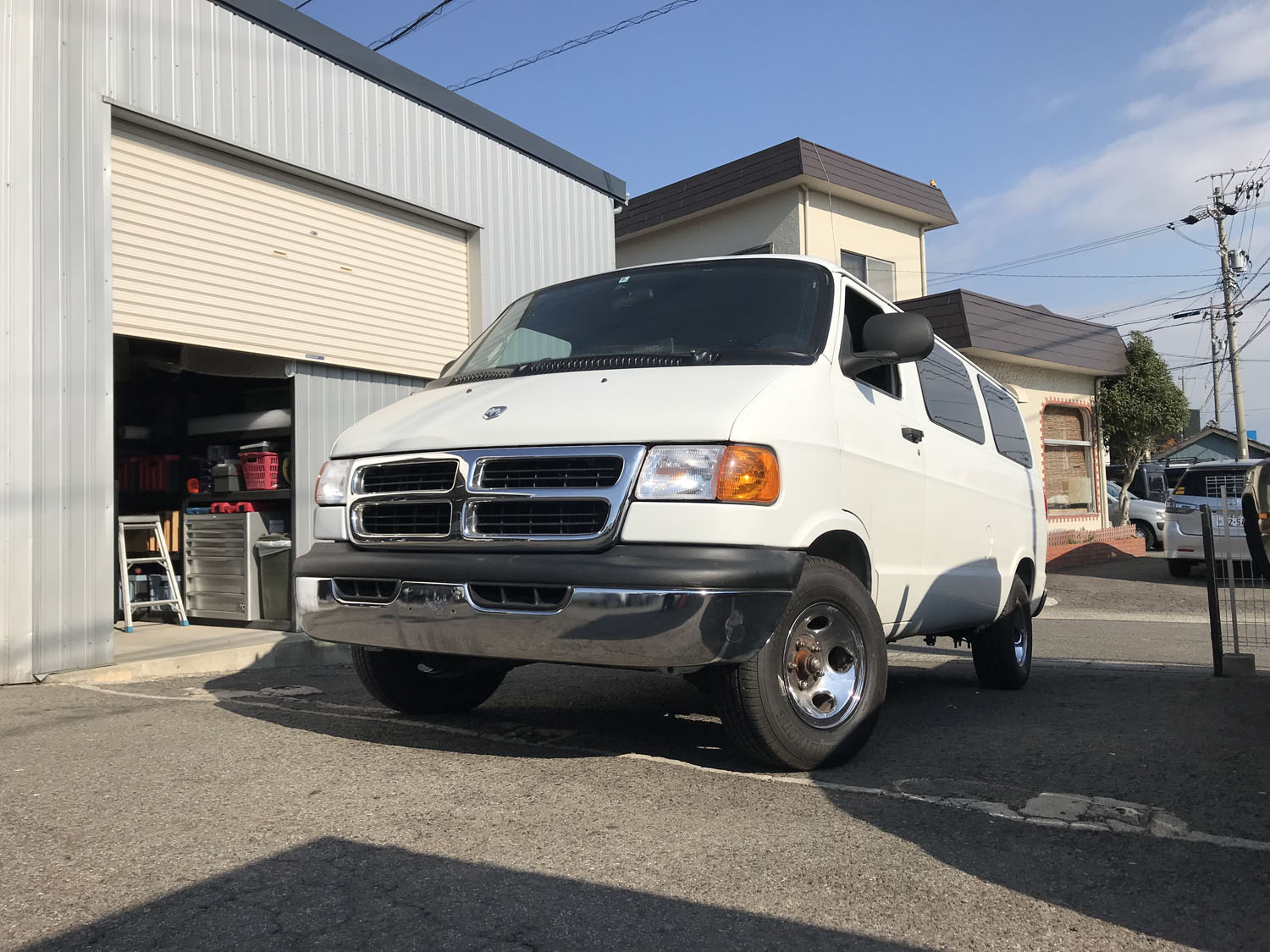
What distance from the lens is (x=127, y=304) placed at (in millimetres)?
7562

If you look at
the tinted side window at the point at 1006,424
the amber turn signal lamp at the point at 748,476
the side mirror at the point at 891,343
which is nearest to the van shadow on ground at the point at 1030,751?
the amber turn signal lamp at the point at 748,476

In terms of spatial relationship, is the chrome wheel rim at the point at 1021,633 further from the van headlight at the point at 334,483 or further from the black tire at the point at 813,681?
the van headlight at the point at 334,483

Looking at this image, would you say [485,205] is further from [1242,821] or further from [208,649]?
[1242,821]

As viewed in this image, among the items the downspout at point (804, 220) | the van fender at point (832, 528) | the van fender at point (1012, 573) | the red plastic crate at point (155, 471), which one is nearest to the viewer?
the van fender at point (832, 528)

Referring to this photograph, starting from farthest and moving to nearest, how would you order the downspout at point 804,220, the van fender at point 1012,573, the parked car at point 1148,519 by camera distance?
1. the parked car at point 1148,519
2. the downspout at point 804,220
3. the van fender at point 1012,573

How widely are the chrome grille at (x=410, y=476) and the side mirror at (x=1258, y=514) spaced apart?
10.4 feet

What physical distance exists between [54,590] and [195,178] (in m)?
3.43

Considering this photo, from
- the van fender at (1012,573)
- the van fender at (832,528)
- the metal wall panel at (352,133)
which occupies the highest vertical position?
the metal wall panel at (352,133)

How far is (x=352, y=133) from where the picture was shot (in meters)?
9.40

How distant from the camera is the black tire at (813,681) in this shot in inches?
144

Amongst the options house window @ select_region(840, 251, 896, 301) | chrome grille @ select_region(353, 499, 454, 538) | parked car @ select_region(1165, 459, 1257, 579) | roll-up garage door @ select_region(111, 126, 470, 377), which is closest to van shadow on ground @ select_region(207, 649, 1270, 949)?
chrome grille @ select_region(353, 499, 454, 538)

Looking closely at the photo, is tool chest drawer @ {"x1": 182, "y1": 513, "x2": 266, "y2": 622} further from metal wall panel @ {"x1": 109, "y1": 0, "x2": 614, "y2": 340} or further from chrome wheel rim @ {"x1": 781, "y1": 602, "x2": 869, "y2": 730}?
chrome wheel rim @ {"x1": 781, "y1": 602, "x2": 869, "y2": 730}

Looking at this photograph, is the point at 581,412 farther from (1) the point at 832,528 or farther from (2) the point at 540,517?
(1) the point at 832,528

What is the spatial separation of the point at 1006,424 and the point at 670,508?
13.8 ft
